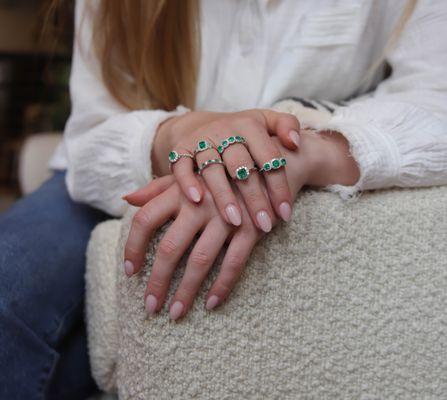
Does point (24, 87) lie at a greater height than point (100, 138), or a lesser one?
lesser

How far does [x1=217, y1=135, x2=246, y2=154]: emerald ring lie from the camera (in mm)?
418

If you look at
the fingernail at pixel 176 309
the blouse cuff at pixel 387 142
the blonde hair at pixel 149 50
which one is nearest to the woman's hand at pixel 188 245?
the fingernail at pixel 176 309

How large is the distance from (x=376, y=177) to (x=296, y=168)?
0.33 ft


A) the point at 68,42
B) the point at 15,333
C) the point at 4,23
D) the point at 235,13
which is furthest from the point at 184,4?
the point at 4,23

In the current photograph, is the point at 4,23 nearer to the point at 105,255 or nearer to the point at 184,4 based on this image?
the point at 184,4

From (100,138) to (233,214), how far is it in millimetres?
286

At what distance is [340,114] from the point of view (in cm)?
53

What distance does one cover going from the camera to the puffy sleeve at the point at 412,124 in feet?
1.58

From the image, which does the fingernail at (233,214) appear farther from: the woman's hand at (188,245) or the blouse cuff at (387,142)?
the blouse cuff at (387,142)

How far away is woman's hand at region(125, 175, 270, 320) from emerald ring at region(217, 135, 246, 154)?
4 centimetres

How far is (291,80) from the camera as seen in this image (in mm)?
667

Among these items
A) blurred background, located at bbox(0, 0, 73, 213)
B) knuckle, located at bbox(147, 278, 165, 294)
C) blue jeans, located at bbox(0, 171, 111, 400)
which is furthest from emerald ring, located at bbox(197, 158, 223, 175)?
blurred background, located at bbox(0, 0, 73, 213)

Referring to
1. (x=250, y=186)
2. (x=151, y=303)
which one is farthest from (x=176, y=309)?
(x=250, y=186)

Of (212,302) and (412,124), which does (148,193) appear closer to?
(212,302)
